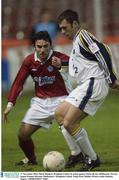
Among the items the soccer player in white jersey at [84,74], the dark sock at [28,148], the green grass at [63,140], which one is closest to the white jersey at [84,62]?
the soccer player in white jersey at [84,74]

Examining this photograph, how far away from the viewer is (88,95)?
9047 mm

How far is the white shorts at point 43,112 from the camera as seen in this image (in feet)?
33.0

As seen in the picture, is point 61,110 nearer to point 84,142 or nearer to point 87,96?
point 87,96

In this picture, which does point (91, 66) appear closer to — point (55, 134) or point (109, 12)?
point (55, 134)

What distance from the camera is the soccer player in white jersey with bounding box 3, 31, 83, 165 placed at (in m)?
10.0

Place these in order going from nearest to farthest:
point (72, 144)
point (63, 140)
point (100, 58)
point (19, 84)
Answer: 1. point (100, 58)
2. point (72, 144)
3. point (19, 84)
4. point (63, 140)

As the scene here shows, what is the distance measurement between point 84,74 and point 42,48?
3.03 ft

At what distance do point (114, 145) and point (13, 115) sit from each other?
5.34m

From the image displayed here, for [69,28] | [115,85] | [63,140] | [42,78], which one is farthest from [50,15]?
[115,85]

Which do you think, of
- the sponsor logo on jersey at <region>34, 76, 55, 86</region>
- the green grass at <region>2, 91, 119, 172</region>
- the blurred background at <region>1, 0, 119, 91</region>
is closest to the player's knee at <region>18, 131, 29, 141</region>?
the green grass at <region>2, 91, 119, 172</region>

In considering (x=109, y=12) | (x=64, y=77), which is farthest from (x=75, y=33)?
(x=109, y=12)

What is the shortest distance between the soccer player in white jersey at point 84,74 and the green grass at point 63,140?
2.69 ft

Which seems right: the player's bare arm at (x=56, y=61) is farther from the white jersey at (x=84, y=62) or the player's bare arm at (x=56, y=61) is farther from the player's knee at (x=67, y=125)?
the player's knee at (x=67, y=125)

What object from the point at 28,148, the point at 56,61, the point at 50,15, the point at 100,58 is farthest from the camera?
the point at 50,15
